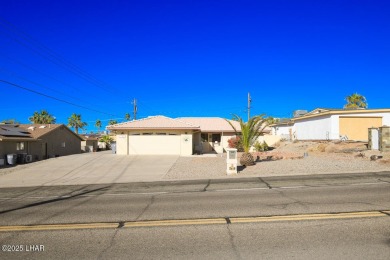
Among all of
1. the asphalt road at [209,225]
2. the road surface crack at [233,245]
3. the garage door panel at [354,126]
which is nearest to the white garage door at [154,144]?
the garage door panel at [354,126]

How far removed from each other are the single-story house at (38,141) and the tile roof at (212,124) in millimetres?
16925

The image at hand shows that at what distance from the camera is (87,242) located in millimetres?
6367

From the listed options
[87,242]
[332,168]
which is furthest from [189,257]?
[332,168]

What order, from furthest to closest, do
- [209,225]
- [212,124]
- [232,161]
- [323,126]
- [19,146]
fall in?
[212,124] < [19,146] < [323,126] < [232,161] < [209,225]

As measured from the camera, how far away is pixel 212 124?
4056cm

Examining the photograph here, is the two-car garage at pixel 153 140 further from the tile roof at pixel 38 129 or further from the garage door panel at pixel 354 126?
the garage door panel at pixel 354 126

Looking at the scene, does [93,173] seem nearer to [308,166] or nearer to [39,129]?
[308,166]

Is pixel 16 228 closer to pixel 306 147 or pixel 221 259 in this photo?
pixel 221 259

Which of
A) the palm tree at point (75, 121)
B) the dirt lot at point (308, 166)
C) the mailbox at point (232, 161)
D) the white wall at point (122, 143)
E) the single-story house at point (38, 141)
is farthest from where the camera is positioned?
the palm tree at point (75, 121)

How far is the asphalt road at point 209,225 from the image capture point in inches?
223

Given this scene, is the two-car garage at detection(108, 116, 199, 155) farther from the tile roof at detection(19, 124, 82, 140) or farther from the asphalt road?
the asphalt road

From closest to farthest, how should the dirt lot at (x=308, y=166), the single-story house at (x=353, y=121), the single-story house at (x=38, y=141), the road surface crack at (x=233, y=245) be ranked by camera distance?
1. the road surface crack at (x=233, y=245)
2. the dirt lot at (x=308, y=166)
3. the single-story house at (x=353, y=121)
4. the single-story house at (x=38, y=141)

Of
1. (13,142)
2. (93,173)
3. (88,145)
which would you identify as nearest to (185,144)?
(93,173)

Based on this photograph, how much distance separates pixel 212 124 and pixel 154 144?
36.7ft
